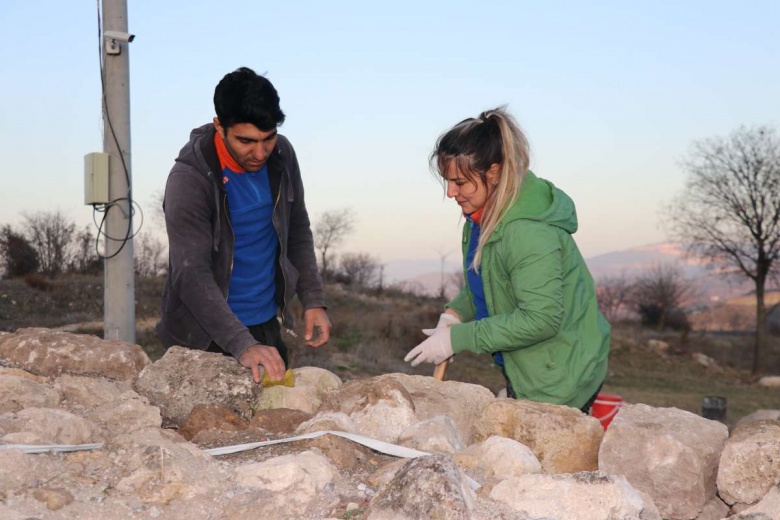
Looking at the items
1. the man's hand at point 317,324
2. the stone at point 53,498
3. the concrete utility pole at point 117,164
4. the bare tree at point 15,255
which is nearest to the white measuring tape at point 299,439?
the stone at point 53,498

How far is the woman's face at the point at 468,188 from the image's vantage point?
10.5 ft

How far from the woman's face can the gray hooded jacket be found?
0.99 meters

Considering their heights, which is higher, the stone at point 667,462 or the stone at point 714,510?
the stone at point 667,462

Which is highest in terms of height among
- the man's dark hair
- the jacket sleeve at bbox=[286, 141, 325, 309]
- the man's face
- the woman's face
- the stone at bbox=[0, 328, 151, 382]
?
the man's dark hair

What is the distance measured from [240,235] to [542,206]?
1.42 m

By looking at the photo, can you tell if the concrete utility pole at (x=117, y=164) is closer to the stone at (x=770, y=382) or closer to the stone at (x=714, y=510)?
the stone at (x=714, y=510)

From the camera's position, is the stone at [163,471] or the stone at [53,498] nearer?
the stone at [53,498]

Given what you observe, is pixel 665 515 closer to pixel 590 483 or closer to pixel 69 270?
pixel 590 483

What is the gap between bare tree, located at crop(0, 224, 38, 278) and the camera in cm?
2227

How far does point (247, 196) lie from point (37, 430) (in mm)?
1370

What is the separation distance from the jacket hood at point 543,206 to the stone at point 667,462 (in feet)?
2.50

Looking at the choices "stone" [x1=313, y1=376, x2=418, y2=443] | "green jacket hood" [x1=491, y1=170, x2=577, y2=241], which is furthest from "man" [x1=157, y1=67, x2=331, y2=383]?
"green jacket hood" [x1=491, y1=170, x2=577, y2=241]

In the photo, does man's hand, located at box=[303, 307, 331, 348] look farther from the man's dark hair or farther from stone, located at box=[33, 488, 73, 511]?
stone, located at box=[33, 488, 73, 511]

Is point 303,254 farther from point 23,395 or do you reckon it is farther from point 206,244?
point 23,395
